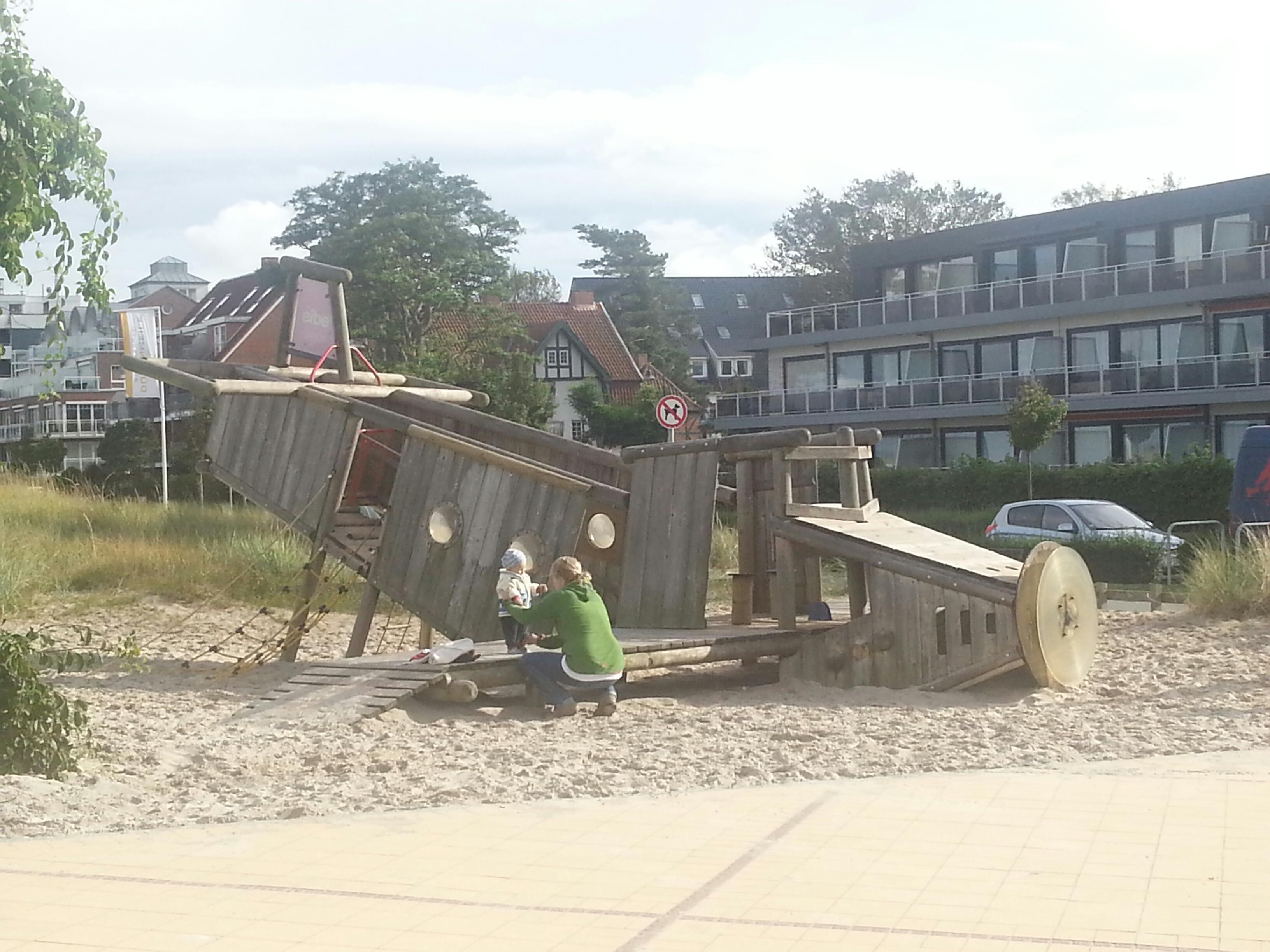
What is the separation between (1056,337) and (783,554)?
1493 inches

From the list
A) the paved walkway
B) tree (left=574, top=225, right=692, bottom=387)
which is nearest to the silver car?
the paved walkway

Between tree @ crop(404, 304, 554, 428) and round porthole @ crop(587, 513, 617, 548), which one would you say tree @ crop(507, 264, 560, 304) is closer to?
tree @ crop(404, 304, 554, 428)

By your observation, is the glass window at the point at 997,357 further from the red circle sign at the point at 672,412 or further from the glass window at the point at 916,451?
the red circle sign at the point at 672,412

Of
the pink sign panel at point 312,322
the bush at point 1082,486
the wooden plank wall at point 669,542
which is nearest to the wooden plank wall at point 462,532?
the wooden plank wall at point 669,542

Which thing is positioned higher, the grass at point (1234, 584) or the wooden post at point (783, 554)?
the wooden post at point (783, 554)

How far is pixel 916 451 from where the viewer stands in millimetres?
52562

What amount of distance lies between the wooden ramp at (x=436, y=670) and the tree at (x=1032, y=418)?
2910 cm

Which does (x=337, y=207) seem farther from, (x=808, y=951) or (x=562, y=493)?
(x=808, y=951)

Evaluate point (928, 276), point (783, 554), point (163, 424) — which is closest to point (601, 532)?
point (783, 554)

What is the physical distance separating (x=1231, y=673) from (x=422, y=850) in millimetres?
7950

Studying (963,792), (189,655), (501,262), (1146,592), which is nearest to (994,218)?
(501,262)

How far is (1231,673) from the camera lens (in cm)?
1249

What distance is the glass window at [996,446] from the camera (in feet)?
161

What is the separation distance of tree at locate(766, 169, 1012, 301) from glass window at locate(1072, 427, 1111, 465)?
132 feet
